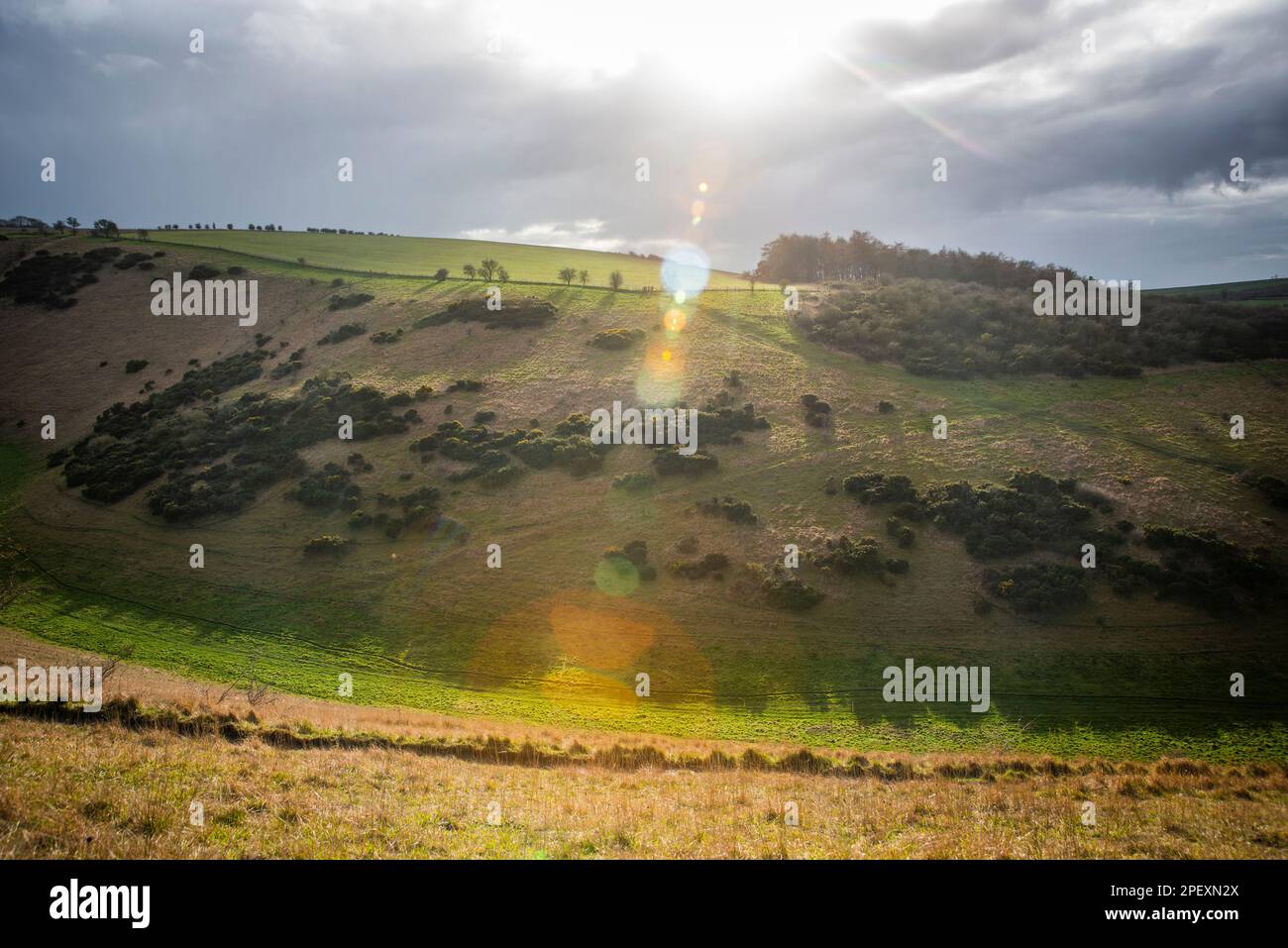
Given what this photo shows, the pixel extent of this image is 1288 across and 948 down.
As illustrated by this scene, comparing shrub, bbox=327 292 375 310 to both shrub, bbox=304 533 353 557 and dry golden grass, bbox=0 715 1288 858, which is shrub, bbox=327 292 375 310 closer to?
shrub, bbox=304 533 353 557

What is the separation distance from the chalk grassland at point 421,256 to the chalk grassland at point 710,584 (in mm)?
44025

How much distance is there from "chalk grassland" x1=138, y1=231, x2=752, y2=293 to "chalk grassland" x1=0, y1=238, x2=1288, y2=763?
44025 mm

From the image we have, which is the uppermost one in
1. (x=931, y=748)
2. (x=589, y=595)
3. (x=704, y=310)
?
(x=704, y=310)

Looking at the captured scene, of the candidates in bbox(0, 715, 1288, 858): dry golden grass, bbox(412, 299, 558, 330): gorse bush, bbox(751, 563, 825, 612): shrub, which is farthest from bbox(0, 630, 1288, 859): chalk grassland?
bbox(412, 299, 558, 330): gorse bush

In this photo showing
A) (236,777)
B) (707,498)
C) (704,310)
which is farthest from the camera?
(704,310)

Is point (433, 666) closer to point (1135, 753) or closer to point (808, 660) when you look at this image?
point (808, 660)

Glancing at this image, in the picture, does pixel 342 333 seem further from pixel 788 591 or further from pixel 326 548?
pixel 788 591

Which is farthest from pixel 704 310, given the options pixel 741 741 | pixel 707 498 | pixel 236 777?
pixel 236 777

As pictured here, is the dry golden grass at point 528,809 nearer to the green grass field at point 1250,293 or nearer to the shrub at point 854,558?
the shrub at point 854,558

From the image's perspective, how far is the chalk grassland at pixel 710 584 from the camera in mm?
29047

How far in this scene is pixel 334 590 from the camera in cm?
3884

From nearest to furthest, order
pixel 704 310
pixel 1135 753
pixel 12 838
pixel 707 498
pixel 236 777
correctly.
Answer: pixel 12 838, pixel 236 777, pixel 1135 753, pixel 707 498, pixel 704 310

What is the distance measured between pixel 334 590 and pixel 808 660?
28.6 m

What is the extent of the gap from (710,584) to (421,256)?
350ft
